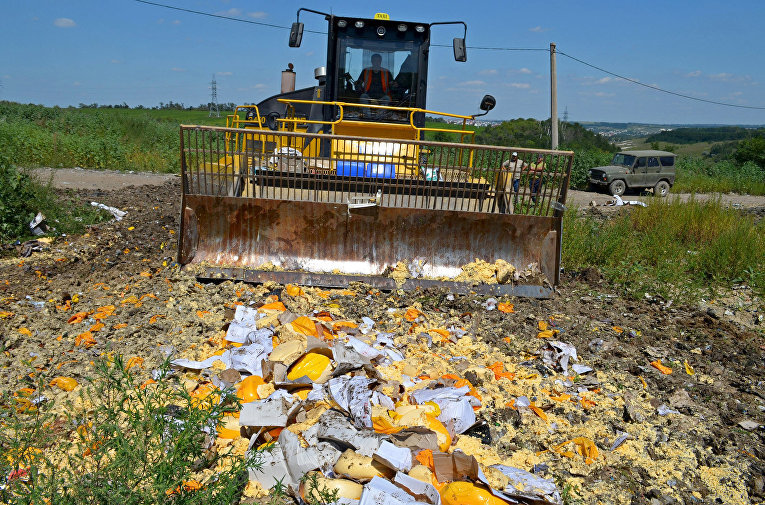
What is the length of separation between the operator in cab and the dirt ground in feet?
10.4

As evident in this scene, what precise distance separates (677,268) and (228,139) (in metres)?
6.29

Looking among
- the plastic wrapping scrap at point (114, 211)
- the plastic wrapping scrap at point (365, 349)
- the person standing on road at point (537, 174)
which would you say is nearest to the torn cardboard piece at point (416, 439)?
the plastic wrapping scrap at point (365, 349)

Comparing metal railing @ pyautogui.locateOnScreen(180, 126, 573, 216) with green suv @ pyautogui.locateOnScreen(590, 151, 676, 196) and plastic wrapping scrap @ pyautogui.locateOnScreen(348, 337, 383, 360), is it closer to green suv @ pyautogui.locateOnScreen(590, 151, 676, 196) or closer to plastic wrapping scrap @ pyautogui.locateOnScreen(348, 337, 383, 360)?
plastic wrapping scrap @ pyautogui.locateOnScreen(348, 337, 383, 360)

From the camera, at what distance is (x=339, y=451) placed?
3.15 m

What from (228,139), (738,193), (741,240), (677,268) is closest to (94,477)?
(228,139)

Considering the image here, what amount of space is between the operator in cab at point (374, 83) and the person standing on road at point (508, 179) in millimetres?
2317

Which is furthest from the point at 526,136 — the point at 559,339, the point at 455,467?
the point at 455,467

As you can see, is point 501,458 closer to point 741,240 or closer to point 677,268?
point 677,268

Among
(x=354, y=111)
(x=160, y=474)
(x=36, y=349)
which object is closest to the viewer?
(x=160, y=474)

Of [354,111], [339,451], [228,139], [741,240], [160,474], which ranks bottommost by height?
[339,451]

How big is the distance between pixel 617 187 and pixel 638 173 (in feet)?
3.64

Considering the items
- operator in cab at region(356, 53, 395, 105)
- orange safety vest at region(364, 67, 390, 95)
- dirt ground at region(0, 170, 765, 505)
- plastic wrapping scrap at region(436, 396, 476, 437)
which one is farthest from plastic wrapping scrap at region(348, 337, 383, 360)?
orange safety vest at region(364, 67, 390, 95)

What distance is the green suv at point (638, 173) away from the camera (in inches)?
850

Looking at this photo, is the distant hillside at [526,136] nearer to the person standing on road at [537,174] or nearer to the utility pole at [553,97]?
the utility pole at [553,97]
